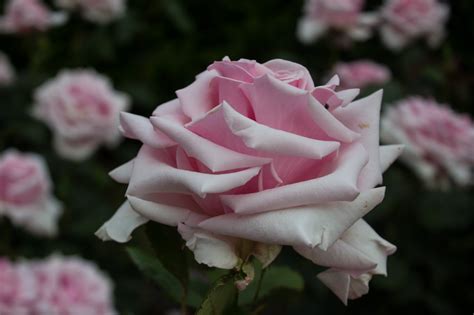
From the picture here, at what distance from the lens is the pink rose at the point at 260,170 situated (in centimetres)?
49

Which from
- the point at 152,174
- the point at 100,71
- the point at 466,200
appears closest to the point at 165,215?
the point at 152,174

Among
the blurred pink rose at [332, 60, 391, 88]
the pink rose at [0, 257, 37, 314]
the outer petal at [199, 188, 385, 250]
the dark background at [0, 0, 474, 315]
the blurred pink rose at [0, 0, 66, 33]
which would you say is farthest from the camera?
the blurred pink rose at [0, 0, 66, 33]

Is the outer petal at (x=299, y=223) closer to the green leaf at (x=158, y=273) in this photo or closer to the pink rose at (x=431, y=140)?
the green leaf at (x=158, y=273)

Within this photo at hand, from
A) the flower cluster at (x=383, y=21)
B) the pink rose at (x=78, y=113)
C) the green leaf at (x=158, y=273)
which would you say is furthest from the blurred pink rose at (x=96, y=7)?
the green leaf at (x=158, y=273)

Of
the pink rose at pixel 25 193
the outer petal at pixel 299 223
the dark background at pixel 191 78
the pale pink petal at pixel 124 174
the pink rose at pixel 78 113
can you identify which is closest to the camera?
the outer petal at pixel 299 223

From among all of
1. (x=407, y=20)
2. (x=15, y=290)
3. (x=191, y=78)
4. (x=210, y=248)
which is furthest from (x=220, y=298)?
(x=191, y=78)

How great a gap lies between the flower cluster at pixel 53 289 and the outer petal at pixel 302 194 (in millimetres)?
824

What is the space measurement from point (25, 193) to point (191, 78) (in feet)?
5.71

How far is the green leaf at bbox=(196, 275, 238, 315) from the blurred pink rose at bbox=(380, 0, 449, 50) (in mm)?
1917

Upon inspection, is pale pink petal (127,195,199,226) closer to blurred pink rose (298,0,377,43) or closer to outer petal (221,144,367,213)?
outer petal (221,144,367,213)

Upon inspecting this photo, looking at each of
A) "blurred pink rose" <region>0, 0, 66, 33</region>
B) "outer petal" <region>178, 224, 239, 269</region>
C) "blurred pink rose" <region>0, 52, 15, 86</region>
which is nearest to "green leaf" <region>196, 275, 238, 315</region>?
"outer petal" <region>178, 224, 239, 269</region>

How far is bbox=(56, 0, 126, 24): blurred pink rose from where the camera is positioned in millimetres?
2330

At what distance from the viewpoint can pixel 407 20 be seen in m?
2.29

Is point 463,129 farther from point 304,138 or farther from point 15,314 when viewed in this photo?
point 304,138
